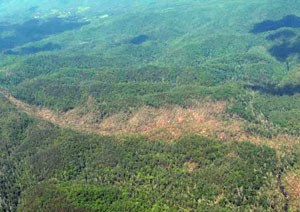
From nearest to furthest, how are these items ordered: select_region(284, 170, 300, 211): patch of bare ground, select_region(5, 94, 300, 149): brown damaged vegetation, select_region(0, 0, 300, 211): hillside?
select_region(284, 170, 300, 211): patch of bare ground < select_region(0, 0, 300, 211): hillside < select_region(5, 94, 300, 149): brown damaged vegetation

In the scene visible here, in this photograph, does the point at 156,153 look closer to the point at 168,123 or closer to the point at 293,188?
the point at 168,123

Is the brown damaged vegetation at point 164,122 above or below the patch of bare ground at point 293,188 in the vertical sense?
below

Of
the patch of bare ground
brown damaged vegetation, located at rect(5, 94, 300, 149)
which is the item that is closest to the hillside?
the patch of bare ground

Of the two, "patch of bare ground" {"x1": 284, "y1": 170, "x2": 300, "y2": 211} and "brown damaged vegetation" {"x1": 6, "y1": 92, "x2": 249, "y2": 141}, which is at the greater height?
"patch of bare ground" {"x1": 284, "y1": 170, "x2": 300, "y2": 211}

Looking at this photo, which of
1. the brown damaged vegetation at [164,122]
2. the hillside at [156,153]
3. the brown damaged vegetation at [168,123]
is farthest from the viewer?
the brown damaged vegetation at [164,122]

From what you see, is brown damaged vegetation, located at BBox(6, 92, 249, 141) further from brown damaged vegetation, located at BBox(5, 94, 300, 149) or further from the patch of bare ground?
the patch of bare ground

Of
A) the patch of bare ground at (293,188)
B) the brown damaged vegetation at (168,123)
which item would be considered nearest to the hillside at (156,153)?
the patch of bare ground at (293,188)

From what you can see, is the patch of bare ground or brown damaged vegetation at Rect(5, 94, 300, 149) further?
brown damaged vegetation at Rect(5, 94, 300, 149)

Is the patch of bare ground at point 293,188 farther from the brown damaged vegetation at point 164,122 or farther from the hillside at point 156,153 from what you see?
the brown damaged vegetation at point 164,122
